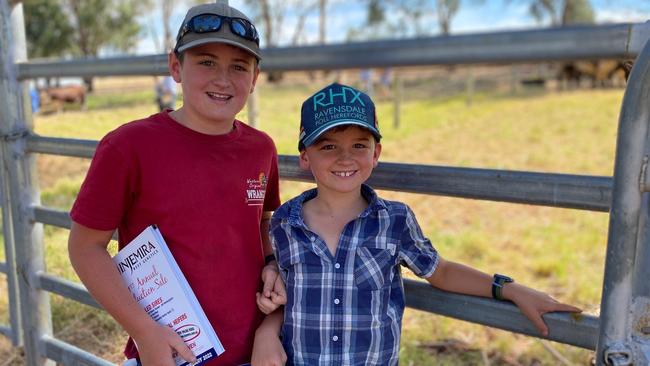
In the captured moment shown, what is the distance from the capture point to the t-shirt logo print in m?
1.67

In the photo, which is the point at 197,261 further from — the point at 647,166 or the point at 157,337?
the point at 647,166

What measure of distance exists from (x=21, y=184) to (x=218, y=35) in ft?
4.73

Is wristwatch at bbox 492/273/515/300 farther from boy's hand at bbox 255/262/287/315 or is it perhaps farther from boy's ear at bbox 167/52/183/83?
boy's ear at bbox 167/52/183/83

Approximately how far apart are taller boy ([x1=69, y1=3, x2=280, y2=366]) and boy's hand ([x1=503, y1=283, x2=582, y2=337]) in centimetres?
66

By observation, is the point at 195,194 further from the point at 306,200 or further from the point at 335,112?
the point at 335,112

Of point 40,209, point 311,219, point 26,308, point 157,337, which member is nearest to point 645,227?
point 311,219

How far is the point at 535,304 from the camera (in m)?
1.42

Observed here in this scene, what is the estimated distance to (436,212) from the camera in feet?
21.0

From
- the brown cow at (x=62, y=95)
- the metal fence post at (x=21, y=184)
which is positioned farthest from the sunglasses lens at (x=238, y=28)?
the brown cow at (x=62, y=95)

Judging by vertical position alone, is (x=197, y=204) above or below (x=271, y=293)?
above

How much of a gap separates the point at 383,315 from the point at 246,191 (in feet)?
1.57

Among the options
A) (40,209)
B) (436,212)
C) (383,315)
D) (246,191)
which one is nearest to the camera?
(383,315)

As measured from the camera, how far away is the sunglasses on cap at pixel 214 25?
157cm

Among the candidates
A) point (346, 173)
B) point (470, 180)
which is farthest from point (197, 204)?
point (470, 180)
